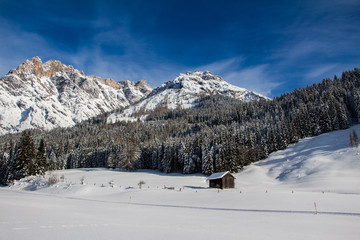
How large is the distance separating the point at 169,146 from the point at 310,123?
62751mm

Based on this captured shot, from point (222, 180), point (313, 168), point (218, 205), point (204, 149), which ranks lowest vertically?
point (218, 205)

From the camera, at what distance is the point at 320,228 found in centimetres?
1314

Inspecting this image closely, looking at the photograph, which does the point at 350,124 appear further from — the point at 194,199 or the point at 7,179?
the point at 7,179

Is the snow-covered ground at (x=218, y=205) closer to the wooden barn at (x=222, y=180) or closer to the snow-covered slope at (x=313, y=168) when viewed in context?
the snow-covered slope at (x=313, y=168)

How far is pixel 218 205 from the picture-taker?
27.0 m

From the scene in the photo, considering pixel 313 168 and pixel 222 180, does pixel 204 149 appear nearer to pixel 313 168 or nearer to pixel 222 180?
pixel 222 180

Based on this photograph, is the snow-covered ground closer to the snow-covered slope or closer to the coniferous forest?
the snow-covered slope

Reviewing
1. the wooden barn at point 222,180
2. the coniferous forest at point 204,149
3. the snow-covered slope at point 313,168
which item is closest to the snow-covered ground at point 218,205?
the snow-covered slope at point 313,168

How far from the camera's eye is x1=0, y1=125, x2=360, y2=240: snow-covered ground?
1045 cm

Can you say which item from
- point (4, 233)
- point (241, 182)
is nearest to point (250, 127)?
point (241, 182)

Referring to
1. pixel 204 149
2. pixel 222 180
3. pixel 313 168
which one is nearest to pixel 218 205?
pixel 222 180

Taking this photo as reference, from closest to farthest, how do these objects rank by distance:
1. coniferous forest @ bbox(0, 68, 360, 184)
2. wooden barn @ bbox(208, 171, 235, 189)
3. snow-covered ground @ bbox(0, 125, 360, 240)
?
snow-covered ground @ bbox(0, 125, 360, 240)
wooden barn @ bbox(208, 171, 235, 189)
coniferous forest @ bbox(0, 68, 360, 184)

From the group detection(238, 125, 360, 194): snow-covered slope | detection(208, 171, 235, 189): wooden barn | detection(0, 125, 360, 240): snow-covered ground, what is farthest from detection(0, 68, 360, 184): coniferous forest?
detection(208, 171, 235, 189): wooden barn

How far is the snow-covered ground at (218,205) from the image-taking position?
34.3 feet
